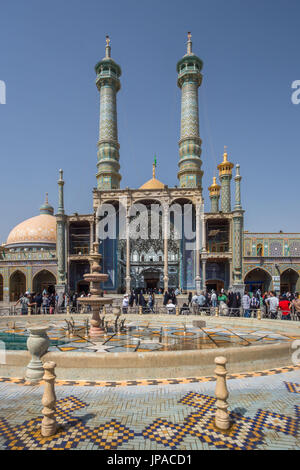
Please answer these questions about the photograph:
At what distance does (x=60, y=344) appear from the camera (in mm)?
7141

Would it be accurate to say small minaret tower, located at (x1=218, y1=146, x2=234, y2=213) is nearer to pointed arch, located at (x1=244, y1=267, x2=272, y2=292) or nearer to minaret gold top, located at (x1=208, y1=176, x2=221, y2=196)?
minaret gold top, located at (x1=208, y1=176, x2=221, y2=196)

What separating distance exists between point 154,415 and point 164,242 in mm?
18566

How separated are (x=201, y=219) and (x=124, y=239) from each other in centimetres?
726

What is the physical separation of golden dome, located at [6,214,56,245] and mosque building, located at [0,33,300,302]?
6539 millimetres

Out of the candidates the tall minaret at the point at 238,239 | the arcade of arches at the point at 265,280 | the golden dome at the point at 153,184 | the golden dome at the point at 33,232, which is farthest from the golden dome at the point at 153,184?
the arcade of arches at the point at 265,280

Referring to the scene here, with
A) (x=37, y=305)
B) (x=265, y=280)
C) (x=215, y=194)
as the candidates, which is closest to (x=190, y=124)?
(x=215, y=194)

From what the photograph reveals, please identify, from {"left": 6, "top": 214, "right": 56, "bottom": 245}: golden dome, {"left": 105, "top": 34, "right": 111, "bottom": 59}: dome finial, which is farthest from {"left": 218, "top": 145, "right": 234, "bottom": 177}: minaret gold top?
{"left": 6, "top": 214, "right": 56, "bottom": 245}: golden dome

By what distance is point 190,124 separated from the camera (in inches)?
1054

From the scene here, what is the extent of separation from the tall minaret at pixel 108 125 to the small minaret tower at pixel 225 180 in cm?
1150

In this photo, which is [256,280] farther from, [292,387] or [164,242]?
[292,387]

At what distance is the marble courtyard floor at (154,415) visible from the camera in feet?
9.47

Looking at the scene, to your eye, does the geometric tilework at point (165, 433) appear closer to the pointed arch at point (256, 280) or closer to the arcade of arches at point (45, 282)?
the pointed arch at point (256, 280)
